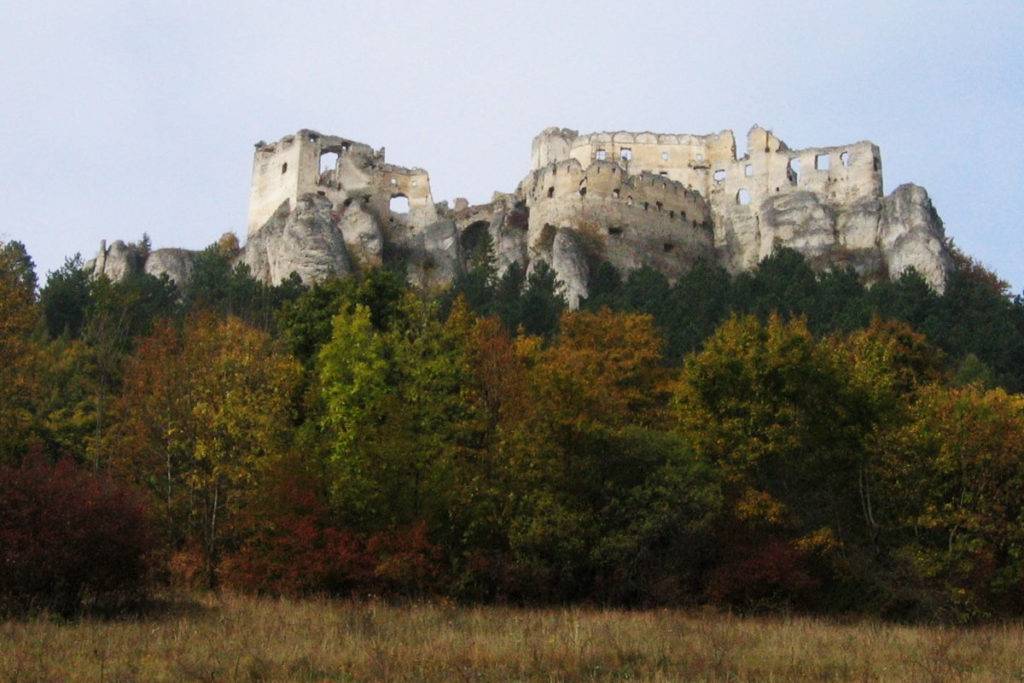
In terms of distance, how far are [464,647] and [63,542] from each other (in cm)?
699

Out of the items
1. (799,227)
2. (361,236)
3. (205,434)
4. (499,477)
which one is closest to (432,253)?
(361,236)

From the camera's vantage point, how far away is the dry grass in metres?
14.7

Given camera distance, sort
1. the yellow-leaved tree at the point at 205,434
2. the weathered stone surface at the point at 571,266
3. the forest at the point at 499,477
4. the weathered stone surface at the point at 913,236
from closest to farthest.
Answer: the forest at the point at 499,477
the yellow-leaved tree at the point at 205,434
the weathered stone surface at the point at 571,266
the weathered stone surface at the point at 913,236

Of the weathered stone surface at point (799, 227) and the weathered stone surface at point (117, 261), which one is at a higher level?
the weathered stone surface at point (799, 227)

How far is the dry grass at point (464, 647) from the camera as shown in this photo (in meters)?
14.7

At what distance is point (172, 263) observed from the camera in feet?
214

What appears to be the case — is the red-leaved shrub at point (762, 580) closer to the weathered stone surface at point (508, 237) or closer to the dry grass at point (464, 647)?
the dry grass at point (464, 647)

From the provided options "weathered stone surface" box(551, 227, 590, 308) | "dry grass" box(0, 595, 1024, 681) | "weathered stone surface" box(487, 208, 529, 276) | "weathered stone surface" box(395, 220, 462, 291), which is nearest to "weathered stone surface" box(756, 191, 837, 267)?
"weathered stone surface" box(551, 227, 590, 308)

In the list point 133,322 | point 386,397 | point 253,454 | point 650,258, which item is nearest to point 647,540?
point 386,397

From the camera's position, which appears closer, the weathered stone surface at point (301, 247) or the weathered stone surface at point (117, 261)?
the weathered stone surface at point (301, 247)

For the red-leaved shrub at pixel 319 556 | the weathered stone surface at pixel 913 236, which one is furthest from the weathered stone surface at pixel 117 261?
the red-leaved shrub at pixel 319 556

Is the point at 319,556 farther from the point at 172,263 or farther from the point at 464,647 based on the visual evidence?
the point at 172,263

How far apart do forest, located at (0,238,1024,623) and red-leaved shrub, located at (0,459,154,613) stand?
4 centimetres

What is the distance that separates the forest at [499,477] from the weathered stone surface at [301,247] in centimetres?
2529
